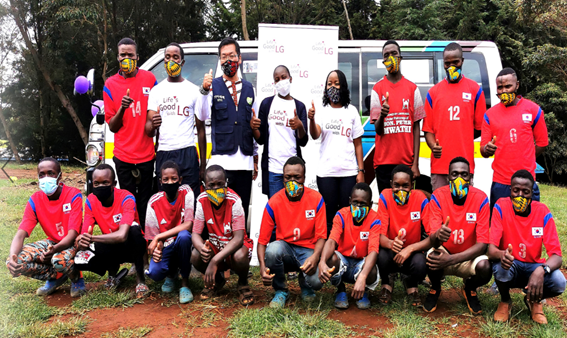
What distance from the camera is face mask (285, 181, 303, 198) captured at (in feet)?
13.2

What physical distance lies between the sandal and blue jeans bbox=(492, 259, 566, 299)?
2.19 metres

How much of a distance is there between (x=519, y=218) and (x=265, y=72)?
Answer: 11.1 feet

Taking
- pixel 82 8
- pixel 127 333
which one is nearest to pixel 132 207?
pixel 127 333

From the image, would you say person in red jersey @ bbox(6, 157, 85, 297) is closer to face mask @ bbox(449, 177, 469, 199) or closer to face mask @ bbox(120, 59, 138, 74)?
face mask @ bbox(120, 59, 138, 74)

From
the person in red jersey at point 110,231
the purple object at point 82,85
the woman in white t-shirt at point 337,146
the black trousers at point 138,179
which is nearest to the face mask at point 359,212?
the woman in white t-shirt at point 337,146

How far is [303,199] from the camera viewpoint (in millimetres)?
4133

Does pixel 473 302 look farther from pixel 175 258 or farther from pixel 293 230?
pixel 175 258

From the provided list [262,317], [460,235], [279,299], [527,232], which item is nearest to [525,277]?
[527,232]

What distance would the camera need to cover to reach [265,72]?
559 cm

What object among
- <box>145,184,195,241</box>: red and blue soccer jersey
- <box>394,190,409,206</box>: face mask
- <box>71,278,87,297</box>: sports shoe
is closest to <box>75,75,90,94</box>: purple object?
<box>145,184,195,241</box>: red and blue soccer jersey

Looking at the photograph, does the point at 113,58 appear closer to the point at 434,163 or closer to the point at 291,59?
the point at 291,59

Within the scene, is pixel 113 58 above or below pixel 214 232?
above

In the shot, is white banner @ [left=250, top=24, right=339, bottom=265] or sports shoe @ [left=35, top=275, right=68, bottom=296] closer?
sports shoe @ [left=35, top=275, right=68, bottom=296]

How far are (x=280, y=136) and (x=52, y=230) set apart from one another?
8.22ft
